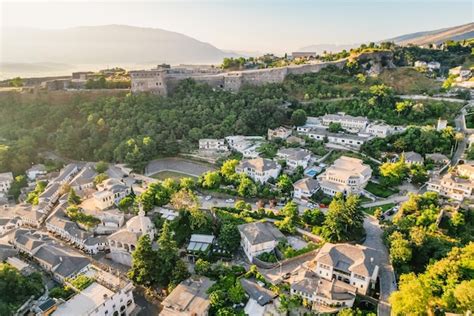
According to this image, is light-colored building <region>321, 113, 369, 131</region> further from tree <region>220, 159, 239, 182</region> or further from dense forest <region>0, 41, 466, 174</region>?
tree <region>220, 159, 239, 182</region>

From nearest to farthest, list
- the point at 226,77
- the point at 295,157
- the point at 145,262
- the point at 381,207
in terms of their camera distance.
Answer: the point at 145,262
the point at 381,207
the point at 295,157
the point at 226,77

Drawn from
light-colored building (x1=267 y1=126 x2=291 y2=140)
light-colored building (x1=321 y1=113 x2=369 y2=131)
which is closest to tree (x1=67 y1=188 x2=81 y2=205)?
light-colored building (x1=267 y1=126 x2=291 y2=140)

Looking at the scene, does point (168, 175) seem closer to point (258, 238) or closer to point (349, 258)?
point (258, 238)

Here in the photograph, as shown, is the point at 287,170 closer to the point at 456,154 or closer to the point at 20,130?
the point at 456,154

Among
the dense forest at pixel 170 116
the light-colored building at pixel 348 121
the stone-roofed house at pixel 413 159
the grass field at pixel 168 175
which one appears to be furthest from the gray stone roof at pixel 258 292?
the light-colored building at pixel 348 121

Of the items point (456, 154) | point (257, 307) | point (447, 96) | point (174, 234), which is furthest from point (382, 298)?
point (447, 96)

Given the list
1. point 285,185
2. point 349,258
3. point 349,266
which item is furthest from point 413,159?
point 349,266
